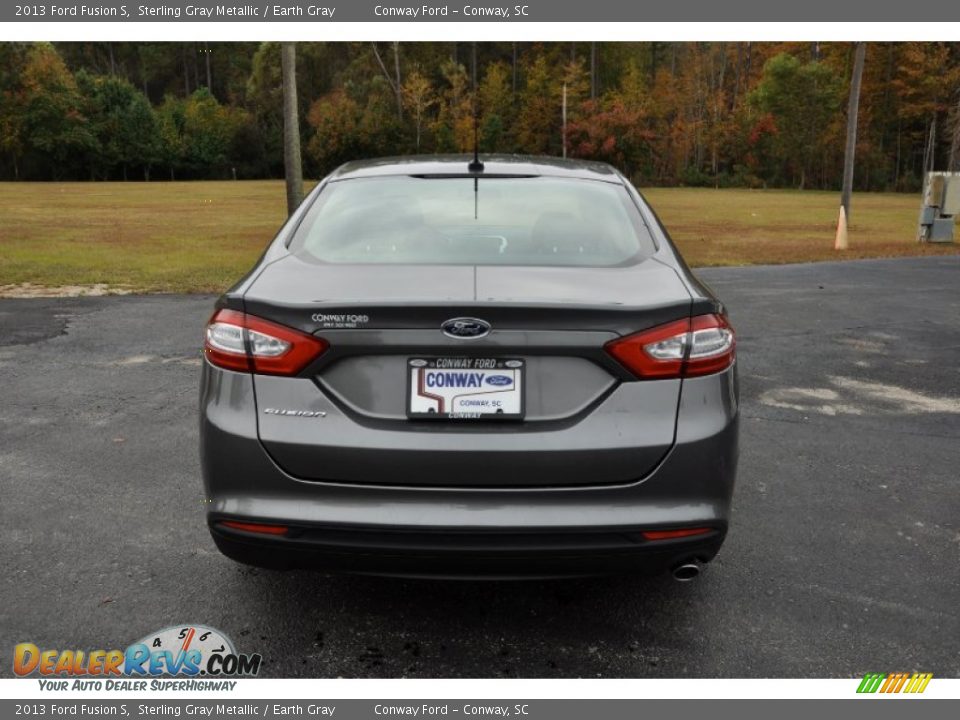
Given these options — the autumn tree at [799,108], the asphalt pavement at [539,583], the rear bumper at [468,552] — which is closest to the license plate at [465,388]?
the rear bumper at [468,552]

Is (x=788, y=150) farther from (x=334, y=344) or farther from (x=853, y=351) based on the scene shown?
(x=334, y=344)

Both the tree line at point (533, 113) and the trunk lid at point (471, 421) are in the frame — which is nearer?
the trunk lid at point (471, 421)

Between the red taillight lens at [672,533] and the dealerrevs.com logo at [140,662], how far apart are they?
133cm

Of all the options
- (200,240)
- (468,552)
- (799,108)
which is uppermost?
(799,108)

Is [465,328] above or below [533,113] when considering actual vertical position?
below

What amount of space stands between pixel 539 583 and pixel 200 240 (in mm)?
18533

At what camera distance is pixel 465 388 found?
8.65 feet

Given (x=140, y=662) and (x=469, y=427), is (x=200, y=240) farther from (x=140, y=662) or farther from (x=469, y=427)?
(x=469, y=427)

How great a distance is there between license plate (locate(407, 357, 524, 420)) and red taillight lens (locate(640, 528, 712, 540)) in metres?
0.52

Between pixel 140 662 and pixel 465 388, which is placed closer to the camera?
pixel 465 388

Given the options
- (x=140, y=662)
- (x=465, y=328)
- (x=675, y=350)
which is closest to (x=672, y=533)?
(x=675, y=350)

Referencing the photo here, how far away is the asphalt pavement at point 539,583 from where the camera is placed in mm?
3027

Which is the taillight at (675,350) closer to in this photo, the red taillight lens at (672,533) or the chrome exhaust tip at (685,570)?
the red taillight lens at (672,533)

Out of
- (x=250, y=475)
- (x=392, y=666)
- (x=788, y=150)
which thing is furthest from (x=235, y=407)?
(x=788, y=150)
